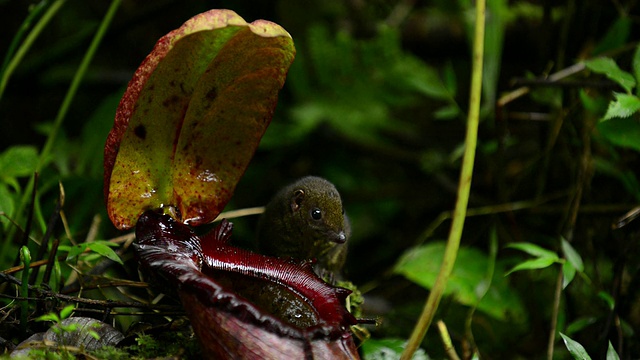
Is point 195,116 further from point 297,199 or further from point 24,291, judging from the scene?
point 297,199

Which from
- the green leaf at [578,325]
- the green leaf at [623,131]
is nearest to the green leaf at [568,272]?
the green leaf at [578,325]

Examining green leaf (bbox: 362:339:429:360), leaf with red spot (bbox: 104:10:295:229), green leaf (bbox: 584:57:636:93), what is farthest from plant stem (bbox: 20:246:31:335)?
green leaf (bbox: 584:57:636:93)

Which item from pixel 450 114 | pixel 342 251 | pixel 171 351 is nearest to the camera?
pixel 171 351

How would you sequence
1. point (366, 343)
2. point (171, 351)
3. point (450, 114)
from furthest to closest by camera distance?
point (450, 114), point (366, 343), point (171, 351)

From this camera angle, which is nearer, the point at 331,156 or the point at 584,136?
the point at 584,136

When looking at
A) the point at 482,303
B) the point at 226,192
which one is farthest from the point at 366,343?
the point at 482,303

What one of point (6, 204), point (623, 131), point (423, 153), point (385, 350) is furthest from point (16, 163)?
point (423, 153)

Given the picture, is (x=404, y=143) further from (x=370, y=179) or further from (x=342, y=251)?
(x=342, y=251)
